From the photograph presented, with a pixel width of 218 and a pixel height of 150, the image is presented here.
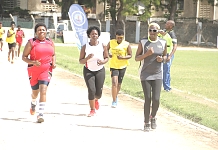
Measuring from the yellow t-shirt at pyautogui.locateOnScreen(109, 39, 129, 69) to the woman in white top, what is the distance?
4.07ft

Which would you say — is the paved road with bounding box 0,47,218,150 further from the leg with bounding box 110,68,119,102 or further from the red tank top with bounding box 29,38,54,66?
the red tank top with bounding box 29,38,54,66

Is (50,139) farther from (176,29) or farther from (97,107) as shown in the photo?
(176,29)

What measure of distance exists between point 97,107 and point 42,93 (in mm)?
1684

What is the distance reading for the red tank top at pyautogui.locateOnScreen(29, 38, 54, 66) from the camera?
1012 cm

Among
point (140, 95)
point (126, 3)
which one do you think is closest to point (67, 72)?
point (140, 95)

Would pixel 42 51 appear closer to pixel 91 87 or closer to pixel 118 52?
pixel 91 87

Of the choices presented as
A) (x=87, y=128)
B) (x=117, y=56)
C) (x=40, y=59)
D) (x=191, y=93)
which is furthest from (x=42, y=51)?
(x=191, y=93)

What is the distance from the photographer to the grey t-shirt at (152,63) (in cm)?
957

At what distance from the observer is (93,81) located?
35.9 feet

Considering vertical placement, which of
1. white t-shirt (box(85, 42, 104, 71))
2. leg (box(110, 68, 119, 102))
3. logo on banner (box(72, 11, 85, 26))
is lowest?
leg (box(110, 68, 119, 102))

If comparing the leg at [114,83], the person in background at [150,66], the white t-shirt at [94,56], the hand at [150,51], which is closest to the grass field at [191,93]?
the leg at [114,83]

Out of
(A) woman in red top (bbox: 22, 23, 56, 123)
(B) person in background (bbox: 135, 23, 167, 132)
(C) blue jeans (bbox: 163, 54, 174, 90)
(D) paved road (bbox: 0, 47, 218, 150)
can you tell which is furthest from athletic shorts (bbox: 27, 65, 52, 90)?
(C) blue jeans (bbox: 163, 54, 174, 90)

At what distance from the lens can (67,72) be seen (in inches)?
812

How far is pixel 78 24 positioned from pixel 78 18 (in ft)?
1.59
